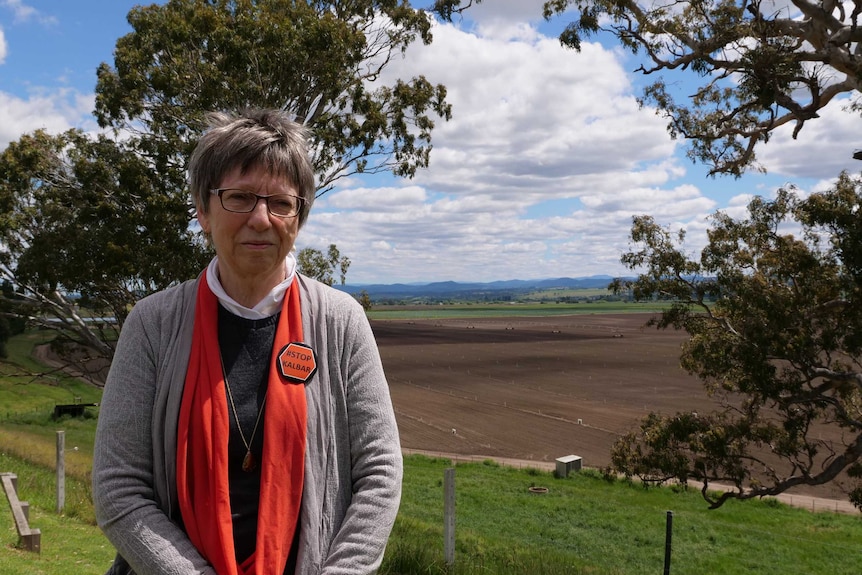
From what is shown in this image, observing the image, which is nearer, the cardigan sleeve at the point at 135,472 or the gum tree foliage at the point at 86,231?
the cardigan sleeve at the point at 135,472

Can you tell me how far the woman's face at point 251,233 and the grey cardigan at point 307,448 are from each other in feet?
0.42

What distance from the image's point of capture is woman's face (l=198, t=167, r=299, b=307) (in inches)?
64.7

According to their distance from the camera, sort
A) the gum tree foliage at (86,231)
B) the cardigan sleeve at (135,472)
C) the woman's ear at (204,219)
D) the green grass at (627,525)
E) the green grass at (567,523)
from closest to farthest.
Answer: the cardigan sleeve at (135,472) < the woman's ear at (204,219) < the green grass at (567,523) < the gum tree foliage at (86,231) < the green grass at (627,525)

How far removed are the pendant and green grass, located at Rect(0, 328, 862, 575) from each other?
5708mm

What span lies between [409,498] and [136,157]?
11560mm

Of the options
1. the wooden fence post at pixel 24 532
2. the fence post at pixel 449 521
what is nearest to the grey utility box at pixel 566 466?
the fence post at pixel 449 521

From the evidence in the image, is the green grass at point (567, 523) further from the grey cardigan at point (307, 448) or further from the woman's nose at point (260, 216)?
the woman's nose at point (260, 216)

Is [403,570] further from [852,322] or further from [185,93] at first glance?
[185,93]

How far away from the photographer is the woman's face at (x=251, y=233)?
1.64 meters

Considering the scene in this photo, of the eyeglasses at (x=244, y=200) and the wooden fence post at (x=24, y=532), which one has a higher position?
the eyeglasses at (x=244, y=200)

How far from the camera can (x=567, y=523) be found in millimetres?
17766

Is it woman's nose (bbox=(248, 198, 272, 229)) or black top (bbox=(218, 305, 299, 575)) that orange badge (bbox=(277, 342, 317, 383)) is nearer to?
black top (bbox=(218, 305, 299, 575))

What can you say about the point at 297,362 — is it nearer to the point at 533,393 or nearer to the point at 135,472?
the point at 135,472

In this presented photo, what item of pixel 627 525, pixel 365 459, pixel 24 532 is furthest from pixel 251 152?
pixel 627 525
